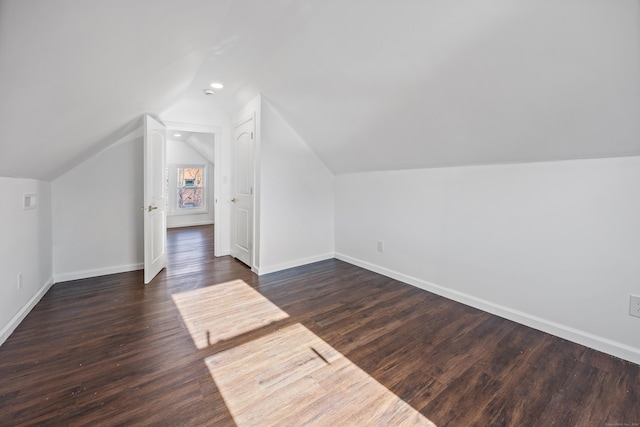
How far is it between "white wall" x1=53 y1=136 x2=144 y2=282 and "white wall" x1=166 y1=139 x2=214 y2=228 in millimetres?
4038

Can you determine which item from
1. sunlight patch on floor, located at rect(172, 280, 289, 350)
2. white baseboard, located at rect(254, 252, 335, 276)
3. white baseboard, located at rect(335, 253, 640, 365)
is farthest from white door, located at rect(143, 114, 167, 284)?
white baseboard, located at rect(335, 253, 640, 365)

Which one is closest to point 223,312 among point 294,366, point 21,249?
point 294,366

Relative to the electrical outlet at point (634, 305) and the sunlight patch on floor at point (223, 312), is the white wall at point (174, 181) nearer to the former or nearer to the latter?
the sunlight patch on floor at point (223, 312)

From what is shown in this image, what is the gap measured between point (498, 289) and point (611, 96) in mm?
1645

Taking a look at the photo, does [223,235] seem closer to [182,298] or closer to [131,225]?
[131,225]

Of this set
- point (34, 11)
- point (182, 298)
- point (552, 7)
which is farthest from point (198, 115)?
point (552, 7)

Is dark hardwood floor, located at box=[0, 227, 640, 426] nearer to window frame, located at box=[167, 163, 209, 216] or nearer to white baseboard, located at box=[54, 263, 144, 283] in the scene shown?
white baseboard, located at box=[54, 263, 144, 283]

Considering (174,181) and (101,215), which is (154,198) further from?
(174,181)

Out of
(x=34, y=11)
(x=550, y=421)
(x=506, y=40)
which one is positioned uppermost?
(x=506, y=40)

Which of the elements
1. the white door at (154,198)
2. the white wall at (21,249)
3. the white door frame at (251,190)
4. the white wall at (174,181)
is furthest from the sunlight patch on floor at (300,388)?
the white wall at (174,181)

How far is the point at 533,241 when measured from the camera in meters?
2.24

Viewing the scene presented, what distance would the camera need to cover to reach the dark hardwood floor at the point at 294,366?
1.37m

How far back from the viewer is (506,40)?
154cm

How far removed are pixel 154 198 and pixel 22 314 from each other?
5.06ft
